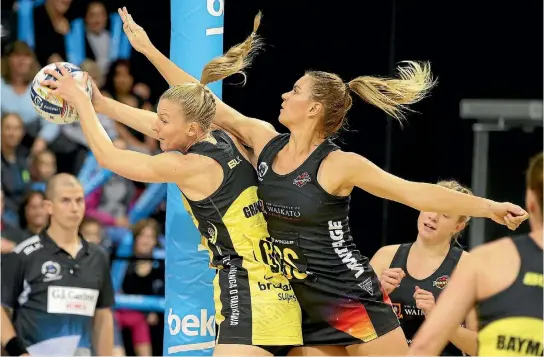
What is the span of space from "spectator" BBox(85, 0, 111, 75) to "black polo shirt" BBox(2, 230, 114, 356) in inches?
86.5

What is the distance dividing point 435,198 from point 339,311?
0.62 metres

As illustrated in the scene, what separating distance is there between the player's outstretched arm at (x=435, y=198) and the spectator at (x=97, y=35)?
370cm

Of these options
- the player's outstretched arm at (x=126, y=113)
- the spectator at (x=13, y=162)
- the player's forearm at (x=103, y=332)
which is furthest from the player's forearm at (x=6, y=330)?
the spectator at (x=13, y=162)

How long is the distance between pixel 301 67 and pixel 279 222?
2.84 m

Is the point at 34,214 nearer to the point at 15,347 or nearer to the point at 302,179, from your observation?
the point at 15,347

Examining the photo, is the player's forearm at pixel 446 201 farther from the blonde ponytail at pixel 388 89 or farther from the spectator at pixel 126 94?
the spectator at pixel 126 94

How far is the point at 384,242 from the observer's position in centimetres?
678

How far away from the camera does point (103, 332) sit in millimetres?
5160

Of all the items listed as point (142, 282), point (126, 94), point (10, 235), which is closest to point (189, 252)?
point (10, 235)

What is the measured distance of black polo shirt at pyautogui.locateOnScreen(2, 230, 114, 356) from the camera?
5047mm

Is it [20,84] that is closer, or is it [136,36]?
[136,36]

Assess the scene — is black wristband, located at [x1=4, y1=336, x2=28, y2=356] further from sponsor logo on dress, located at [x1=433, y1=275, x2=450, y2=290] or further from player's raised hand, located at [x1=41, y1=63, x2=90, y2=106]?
sponsor logo on dress, located at [x1=433, y1=275, x2=450, y2=290]

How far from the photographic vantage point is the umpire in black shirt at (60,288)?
505 centimetres

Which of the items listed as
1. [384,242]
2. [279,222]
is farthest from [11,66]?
[279,222]
